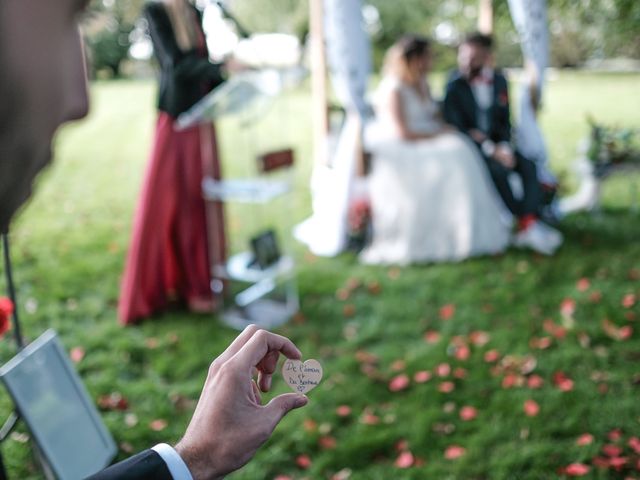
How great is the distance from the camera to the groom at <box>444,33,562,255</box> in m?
5.50

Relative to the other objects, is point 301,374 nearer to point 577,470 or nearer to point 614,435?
point 577,470

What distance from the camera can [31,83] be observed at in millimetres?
442

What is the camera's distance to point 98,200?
675cm

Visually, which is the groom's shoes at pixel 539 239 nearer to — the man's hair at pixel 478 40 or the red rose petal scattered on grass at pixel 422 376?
the man's hair at pixel 478 40

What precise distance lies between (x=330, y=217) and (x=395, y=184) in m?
0.61

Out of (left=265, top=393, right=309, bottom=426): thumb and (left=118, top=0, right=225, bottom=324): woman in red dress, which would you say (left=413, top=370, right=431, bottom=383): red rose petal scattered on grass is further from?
(left=265, top=393, right=309, bottom=426): thumb

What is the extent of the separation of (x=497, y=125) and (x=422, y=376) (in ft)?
10.4

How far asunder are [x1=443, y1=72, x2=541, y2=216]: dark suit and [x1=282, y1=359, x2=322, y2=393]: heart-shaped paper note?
4.48 m

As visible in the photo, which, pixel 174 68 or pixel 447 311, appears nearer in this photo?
pixel 174 68

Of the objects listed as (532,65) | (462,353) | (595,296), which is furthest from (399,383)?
(532,65)

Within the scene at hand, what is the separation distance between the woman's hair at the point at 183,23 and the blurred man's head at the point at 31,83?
3282 millimetres

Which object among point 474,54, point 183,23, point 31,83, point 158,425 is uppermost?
point 183,23

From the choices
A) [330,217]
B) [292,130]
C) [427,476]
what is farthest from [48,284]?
[292,130]

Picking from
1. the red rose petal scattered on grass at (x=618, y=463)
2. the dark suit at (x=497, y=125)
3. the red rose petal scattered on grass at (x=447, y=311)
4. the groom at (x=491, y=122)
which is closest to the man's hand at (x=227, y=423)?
the red rose petal scattered on grass at (x=618, y=463)
